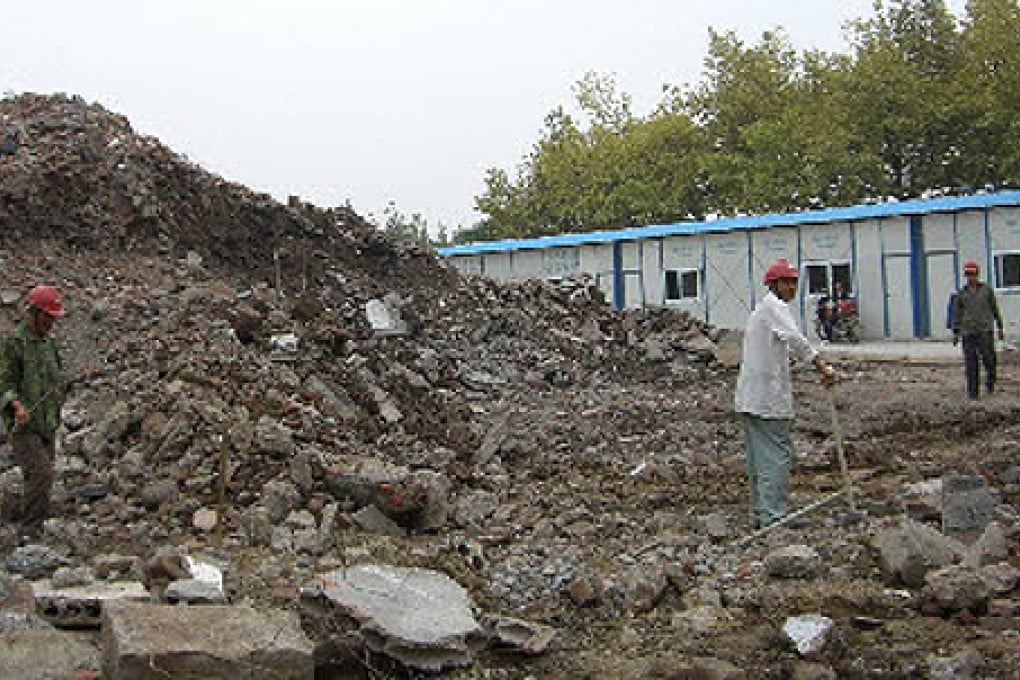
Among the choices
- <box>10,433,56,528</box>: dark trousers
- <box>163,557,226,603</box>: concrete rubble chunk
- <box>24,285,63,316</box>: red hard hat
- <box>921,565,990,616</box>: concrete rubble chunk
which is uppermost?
<box>24,285,63,316</box>: red hard hat

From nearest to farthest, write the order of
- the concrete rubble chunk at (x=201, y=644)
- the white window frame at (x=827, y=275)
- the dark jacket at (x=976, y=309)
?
1. the concrete rubble chunk at (x=201, y=644)
2. the dark jacket at (x=976, y=309)
3. the white window frame at (x=827, y=275)

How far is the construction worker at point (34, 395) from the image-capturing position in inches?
288

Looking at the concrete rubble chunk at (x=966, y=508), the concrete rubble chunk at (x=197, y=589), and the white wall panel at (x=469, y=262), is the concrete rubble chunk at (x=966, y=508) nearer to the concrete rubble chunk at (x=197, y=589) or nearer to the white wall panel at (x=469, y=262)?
the concrete rubble chunk at (x=197, y=589)

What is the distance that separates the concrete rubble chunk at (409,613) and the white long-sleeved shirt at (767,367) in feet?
8.55

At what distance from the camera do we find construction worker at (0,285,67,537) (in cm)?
732

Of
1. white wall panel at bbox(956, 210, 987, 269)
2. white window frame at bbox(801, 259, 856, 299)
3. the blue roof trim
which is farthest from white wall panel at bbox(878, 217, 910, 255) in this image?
white wall panel at bbox(956, 210, 987, 269)

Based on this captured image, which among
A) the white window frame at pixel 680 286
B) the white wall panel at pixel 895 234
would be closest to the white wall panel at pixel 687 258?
the white window frame at pixel 680 286

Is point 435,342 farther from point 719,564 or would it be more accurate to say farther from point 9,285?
point 719,564

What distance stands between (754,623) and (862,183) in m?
29.3

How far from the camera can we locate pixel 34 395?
7340 millimetres

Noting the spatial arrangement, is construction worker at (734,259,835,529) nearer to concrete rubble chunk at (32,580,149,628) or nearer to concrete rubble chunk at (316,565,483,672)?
concrete rubble chunk at (316,565,483,672)

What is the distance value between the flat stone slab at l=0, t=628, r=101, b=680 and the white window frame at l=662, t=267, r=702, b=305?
23.0 metres

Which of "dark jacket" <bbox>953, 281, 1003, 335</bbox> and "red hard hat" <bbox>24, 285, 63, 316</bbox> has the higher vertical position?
"red hard hat" <bbox>24, 285, 63, 316</bbox>

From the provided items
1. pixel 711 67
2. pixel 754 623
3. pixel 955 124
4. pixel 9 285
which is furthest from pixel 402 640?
pixel 711 67
